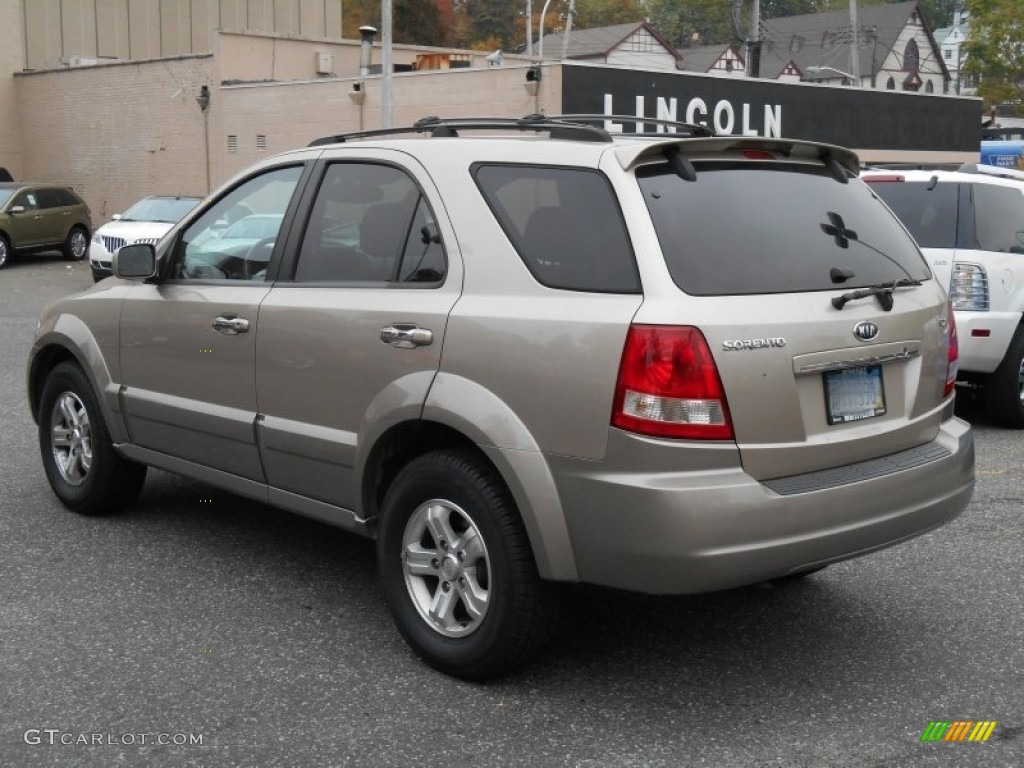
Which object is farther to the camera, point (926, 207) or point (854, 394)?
point (926, 207)

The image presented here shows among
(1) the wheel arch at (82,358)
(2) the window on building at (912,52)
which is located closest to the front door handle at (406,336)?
(1) the wheel arch at (82,358)

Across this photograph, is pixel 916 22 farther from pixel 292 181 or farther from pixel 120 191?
pixel 292 181

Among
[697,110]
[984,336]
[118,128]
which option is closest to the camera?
[984,336]

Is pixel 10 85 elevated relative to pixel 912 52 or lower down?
lower down

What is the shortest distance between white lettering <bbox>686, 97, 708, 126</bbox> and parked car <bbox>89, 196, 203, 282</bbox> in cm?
1008

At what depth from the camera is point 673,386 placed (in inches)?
149

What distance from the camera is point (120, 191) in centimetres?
3412

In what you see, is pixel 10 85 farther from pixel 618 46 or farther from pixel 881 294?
pixel 618 46

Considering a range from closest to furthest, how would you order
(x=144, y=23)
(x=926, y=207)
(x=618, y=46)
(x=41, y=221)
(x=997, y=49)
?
(x=926, y=207)
(x=41, y=221)
(x=144, y=23)
(x=997, y=49)
(x=618, y=46)

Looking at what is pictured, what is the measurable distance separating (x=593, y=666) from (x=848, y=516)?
1070mm

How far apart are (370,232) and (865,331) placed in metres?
1.86

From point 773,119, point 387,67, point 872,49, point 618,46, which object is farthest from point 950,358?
point 872,49

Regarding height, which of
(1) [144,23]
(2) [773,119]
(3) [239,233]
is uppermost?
(1) [144,23]

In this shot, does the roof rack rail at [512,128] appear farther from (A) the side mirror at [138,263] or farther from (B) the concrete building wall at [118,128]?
(B) the concrete building wall at [118,128]
